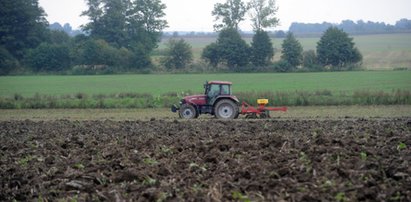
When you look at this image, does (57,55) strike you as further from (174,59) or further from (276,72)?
(276,72)

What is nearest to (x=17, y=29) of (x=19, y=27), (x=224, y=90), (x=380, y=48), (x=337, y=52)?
(x=19, y=27)

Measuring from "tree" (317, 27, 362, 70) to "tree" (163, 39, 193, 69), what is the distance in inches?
602

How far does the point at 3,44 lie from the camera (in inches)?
3014

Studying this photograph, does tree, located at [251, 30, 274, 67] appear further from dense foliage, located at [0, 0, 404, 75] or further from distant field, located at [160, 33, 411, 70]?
distant field, located at [160, 33, 411, 70]

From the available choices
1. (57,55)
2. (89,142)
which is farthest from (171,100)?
(57,55)

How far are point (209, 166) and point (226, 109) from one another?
12.9 meters

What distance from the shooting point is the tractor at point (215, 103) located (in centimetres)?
2538

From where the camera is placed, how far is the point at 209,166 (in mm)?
12617

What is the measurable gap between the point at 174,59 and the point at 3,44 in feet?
71.6

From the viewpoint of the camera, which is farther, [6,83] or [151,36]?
[151,36]

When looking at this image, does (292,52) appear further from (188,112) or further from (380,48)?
(188,112)

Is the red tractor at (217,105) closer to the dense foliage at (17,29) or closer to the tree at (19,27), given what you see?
the dense foliage at (17,29)

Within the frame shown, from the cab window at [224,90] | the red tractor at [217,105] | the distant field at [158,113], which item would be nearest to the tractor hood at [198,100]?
the red tractor at [217,105]

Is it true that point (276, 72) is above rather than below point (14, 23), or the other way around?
below
